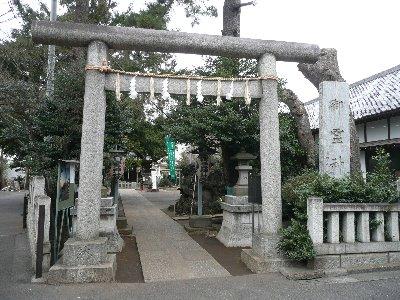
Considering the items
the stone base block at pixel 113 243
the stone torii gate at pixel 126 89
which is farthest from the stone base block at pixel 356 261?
the stone base block at pixel 113 243

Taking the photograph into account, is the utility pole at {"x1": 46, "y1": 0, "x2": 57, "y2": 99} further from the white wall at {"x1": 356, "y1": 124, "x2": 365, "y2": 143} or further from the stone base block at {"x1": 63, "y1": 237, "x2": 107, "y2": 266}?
the white wall at {"x1": 356, "y1": 124, "x2": 365, "y2": 143}

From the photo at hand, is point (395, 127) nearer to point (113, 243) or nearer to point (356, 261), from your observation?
point (356, 261)

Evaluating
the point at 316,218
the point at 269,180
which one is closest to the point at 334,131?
the point at 269,180

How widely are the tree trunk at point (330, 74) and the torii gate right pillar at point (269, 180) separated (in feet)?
14.5

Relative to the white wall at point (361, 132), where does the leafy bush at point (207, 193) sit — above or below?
below

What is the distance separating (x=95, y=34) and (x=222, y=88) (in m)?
2.89

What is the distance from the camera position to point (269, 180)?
7.12m

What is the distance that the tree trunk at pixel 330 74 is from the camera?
430 inches

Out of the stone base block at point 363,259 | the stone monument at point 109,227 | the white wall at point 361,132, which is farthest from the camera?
the white wall at point 361,132

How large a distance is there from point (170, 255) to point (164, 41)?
209 inches

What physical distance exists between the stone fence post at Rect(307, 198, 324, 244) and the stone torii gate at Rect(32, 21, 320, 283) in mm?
760

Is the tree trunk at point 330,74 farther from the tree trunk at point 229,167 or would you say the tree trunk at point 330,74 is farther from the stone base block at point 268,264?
the stone base block at point 268,264

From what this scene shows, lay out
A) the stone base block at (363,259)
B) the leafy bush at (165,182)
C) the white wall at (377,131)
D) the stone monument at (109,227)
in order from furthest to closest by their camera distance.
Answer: the leafy bush at (165,182)
the white wall at (377,131)
the stone monument at (109,227)
the stone base block at (363,259)

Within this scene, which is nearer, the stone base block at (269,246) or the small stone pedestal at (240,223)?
→ the stone base block at (269,246)
